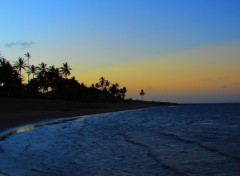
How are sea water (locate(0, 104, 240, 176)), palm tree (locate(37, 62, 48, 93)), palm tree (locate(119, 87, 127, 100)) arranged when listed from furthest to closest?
palm tree (locate(119, 87, 127, 100))
palm tree (locate(37, 62, 48, 93))
sea water (locate(0, 104, 240, 176))

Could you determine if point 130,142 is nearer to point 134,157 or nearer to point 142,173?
point 134,157

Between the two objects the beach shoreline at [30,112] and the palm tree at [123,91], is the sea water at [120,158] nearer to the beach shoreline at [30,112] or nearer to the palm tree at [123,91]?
the beach shoreline at [30,112]

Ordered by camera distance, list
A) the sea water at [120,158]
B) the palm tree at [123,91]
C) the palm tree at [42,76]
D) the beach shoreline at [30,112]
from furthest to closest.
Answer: the palm tree at [123,91]
the palm tree at [42,76]
the beach shoreline at [30,112]
the sea water at [120,158]

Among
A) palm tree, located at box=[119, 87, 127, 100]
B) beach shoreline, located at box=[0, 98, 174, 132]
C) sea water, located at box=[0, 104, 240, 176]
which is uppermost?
palm tree, located at box=[119, 87, 127, 100]

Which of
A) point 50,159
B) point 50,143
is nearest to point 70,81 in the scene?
point 50,143

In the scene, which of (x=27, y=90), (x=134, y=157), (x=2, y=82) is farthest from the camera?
(x=27, y=90)

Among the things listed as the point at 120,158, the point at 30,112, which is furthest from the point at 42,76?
the point at 120,158

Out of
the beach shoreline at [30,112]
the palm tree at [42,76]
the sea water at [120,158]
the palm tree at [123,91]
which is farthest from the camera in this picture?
the palm tree at [123,91]

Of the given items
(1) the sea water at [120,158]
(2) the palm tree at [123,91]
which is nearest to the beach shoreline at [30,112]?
(1) the sea water at [120,158]

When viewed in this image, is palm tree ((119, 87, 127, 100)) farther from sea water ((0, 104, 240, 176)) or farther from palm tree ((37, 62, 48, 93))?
sea water ((0, 104, 240, 176))

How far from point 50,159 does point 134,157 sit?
4.59 meters

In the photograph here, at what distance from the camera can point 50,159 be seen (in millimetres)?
21156

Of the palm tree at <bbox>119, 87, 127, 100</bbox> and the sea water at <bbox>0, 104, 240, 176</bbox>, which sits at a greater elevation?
the palm tree at <bbox>119, 87, 127, 100</bbox>

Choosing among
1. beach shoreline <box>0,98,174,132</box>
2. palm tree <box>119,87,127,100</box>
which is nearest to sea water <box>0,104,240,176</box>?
beach shoreline <box>0,98,174,132</box>
